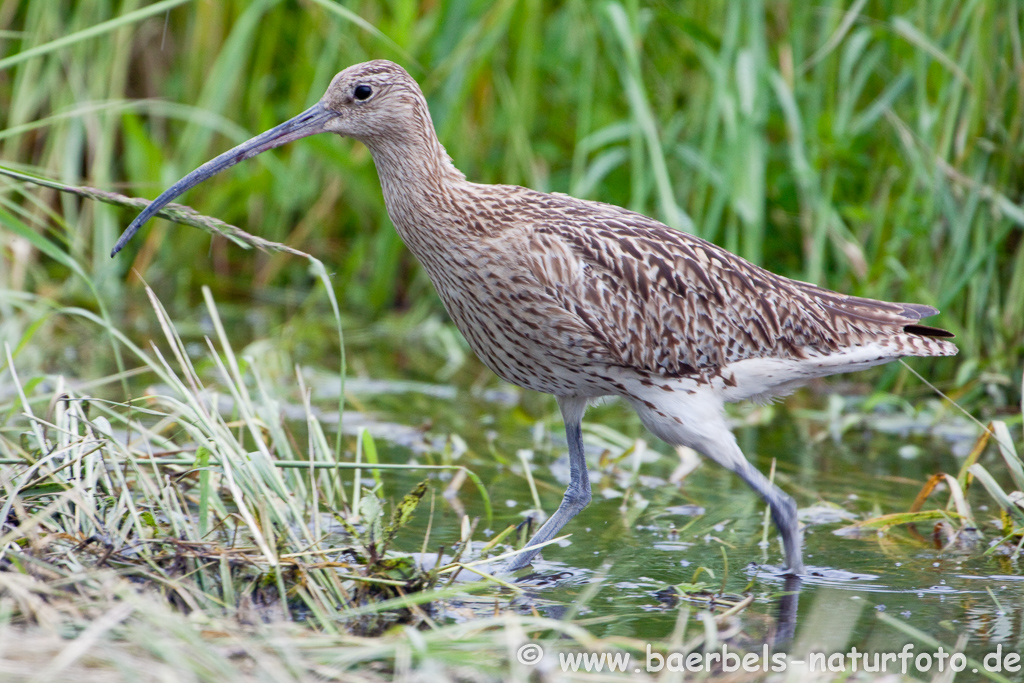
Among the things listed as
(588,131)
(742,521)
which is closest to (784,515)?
Result: (742,521)

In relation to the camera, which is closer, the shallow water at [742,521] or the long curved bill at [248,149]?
the shallow water at [742,521]

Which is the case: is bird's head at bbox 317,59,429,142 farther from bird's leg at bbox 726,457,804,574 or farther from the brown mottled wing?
bird's leg at bbox 726,457,804,574

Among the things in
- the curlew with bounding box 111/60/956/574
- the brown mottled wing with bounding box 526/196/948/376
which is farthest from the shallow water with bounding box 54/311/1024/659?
the brown mottled wing with bounding box 526/196/948/376

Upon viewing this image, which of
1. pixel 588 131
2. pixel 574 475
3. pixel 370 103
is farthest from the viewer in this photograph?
pixel 588 131

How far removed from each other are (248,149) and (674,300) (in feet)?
5.92

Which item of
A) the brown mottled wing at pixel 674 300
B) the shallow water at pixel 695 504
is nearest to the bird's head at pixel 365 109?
the brown mottled wing at pixel 674 300

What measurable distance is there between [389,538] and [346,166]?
4.86m

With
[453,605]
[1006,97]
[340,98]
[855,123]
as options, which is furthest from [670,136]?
[453,605]

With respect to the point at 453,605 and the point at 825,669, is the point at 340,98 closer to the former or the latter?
the point at 453,605

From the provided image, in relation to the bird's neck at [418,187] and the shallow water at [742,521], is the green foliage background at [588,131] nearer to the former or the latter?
the shallow water at [742,521]

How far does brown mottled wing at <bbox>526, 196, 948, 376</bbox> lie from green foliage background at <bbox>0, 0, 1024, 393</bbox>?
1.91 m

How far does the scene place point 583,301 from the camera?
4.72 meters

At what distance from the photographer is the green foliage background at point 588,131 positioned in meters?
7.01

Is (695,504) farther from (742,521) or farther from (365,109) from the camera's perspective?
(365,109)
